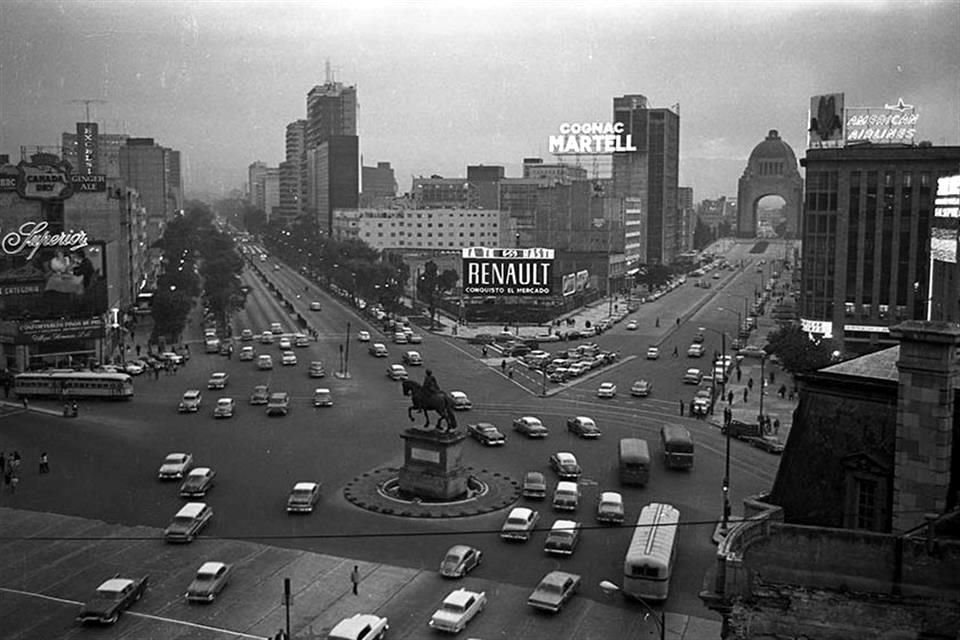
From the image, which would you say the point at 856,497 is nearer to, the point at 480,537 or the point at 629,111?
the point at 480,537

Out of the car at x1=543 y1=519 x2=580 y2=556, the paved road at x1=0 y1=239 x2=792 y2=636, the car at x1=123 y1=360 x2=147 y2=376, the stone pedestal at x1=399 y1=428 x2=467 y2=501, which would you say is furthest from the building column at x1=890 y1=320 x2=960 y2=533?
the car at x1=123 y1=360 x2=147 y2=376

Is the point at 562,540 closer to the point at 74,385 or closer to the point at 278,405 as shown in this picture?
the point at 278,405

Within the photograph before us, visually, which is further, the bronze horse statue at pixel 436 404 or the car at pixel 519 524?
the bronze horse statue at pixel 436 404

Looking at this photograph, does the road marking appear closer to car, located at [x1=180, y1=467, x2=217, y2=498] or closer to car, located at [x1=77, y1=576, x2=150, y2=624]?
car, located at [x1=77, y1=576, x2=150, y2=624]

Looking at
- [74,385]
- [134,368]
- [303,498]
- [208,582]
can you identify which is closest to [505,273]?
[134,368]

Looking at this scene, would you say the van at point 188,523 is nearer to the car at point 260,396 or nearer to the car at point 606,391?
the car at point 260,396

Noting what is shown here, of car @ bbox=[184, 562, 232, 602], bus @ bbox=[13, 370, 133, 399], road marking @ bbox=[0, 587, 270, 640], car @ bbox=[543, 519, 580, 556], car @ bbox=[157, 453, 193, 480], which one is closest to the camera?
road marking @ bbox=[0, 587, 270, 640]

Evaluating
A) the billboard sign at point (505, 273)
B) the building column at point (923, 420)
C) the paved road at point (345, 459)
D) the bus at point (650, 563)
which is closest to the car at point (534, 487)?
the paved road at point (345, 459)
